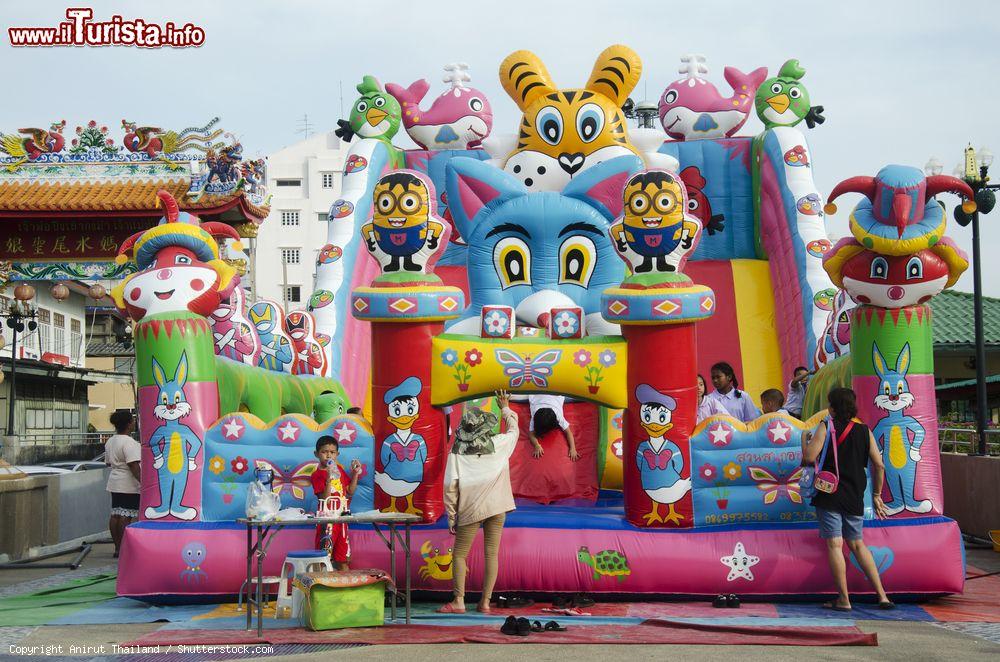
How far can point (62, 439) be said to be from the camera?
25875 millimetres

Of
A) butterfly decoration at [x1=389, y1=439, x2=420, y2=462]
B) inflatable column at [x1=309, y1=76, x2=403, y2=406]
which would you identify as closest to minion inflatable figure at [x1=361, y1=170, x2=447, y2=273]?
butterfly decoration at [x1=389, y1=439, x2=420, y2=462]

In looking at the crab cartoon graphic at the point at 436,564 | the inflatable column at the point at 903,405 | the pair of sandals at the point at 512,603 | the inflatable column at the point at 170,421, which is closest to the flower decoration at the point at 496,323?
the crab cartoon graphic at the point at 436,564

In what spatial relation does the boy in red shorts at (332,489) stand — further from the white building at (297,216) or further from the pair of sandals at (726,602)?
the white building at (297,216)

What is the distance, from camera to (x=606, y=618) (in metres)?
6.01

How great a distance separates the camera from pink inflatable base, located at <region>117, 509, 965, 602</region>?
21.2 feet

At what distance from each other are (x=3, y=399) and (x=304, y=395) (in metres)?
15.5

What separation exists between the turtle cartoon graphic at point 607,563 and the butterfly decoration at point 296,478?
1650mm

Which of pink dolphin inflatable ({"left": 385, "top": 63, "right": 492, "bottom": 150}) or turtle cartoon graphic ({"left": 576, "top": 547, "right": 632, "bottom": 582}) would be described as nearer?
turtle cartoon graphic ({"left": 576, "top": 547, "right": 632, "bottom": 582})

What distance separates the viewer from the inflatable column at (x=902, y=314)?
6660mm

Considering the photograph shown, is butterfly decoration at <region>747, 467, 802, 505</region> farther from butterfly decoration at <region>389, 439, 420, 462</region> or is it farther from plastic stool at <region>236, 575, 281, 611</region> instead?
plastic stool at <region>236, 575, 281, 611</region>

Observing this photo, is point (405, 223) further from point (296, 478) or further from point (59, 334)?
point (59, 334)

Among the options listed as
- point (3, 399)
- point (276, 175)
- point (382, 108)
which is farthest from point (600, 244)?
point (276, 175)

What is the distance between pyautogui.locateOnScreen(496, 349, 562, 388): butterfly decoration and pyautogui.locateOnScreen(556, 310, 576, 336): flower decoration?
0.18m

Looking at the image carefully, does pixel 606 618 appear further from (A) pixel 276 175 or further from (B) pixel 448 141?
(A) pixel 276 175
